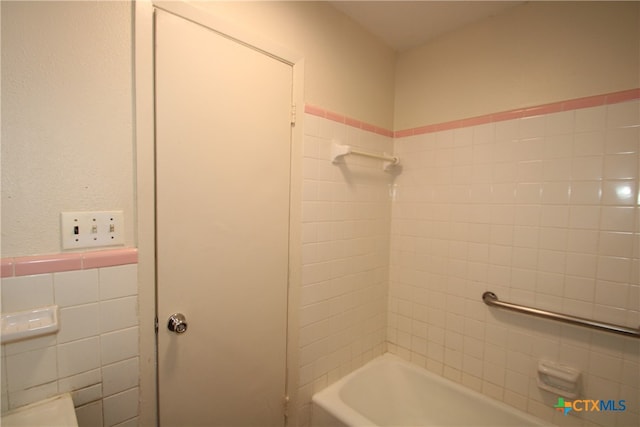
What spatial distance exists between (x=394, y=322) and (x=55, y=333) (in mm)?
1759

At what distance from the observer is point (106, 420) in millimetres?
916

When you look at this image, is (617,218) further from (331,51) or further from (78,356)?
(78,356)

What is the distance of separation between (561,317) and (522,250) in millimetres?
333

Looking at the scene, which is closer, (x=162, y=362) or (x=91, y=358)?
(x=91, y=358)

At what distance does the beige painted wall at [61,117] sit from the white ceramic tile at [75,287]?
0.08 m

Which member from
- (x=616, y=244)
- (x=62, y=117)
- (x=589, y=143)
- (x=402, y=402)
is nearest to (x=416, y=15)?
(x=589, y=143)

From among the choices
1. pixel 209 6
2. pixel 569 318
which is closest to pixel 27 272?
pixel 209 6

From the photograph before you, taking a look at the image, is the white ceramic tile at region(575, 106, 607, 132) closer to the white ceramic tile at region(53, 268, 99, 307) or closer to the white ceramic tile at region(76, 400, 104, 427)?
the white ceramic tile at region(53, 268, 99, 307)

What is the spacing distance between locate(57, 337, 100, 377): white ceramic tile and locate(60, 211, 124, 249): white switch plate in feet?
0.99

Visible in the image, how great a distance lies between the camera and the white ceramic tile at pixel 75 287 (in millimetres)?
818

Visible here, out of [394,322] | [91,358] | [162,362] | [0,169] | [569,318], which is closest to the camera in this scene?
[0,169]

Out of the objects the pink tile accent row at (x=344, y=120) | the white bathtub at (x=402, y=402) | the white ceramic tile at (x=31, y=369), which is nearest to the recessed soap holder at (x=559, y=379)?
the white bathtub at (x=402, y=402)

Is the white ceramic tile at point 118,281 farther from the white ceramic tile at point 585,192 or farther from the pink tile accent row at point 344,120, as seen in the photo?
the white ceramic tile at point 585,192

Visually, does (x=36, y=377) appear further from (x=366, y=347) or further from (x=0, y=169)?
(x=366, y=347)
